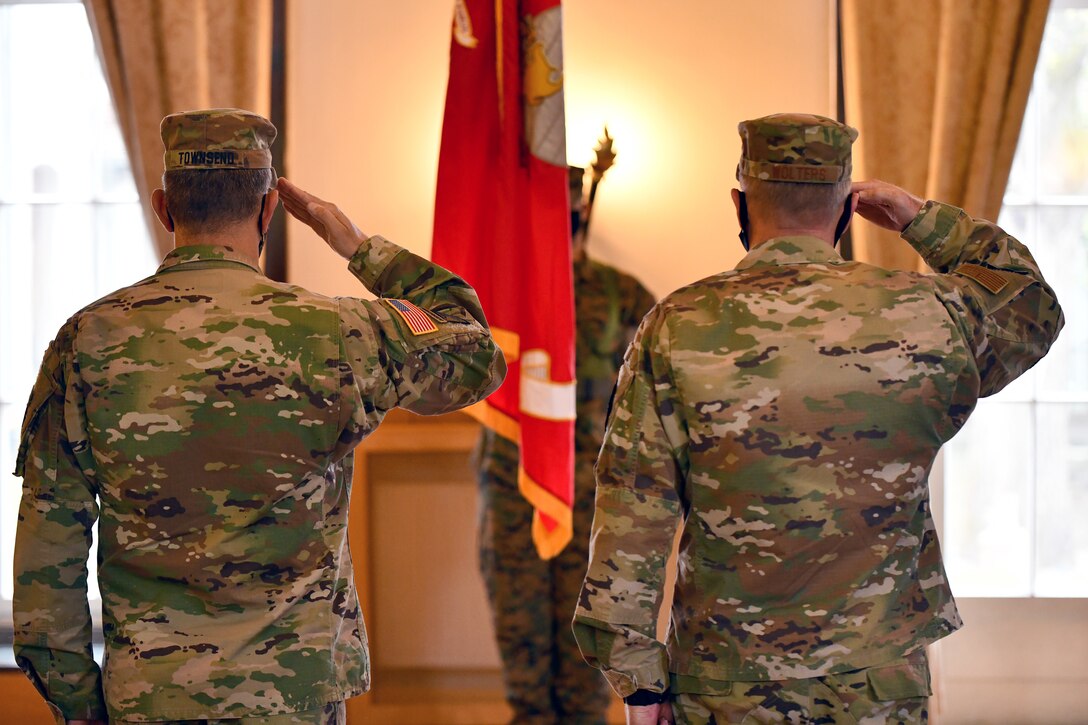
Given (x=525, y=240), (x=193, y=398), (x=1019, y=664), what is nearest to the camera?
(x=193, y=398)

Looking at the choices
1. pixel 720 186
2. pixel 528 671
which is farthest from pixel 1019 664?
pixel 720 186

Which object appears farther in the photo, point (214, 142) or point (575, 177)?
point (575, 177)

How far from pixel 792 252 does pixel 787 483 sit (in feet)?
1.05

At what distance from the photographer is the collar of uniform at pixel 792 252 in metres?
1.47

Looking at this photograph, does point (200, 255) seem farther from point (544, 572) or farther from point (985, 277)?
point (544, 572)

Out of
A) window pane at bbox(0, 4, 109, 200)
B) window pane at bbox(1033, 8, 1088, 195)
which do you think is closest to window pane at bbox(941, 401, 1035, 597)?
window pane at bbox(1033, 8, 1088, 195)

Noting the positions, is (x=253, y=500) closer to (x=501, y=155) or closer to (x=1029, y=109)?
(x=501, y=155)

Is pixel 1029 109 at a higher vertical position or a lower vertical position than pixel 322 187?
higher

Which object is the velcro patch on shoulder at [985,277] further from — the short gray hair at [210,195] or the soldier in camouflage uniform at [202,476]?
the short gray hair at [210,195]

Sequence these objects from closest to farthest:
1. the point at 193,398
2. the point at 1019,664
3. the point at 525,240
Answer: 1. the point at 193,398
2. the point at 525,240
3. the point at 1019,664

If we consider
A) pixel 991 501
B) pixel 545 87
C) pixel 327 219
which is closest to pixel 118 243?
pixel 545 87

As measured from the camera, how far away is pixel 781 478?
55.5 inches

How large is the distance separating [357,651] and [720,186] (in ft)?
6.93

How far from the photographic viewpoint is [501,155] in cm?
271
